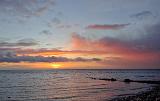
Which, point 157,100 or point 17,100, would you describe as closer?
point 157,100

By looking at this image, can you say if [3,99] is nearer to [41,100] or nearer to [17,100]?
[17,100]

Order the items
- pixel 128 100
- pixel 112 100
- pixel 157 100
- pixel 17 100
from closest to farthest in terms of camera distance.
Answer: pixel 157 100, pixel 128 100, pixel 112 100, pixel 17 100

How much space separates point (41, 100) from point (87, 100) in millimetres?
8040

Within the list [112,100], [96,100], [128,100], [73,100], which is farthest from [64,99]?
[128,100]

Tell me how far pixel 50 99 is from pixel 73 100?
4269mm

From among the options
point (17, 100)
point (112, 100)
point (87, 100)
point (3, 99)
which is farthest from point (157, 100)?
point (3, 99)

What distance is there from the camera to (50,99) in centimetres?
4109

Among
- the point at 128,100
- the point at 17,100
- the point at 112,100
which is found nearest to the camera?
the point at 128,100

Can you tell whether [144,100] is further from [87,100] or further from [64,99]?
[64,99]

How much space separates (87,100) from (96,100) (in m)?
1.58

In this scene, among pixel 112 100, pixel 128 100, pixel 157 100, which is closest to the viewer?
pixel 157 100

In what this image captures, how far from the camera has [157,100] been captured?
30469 mm

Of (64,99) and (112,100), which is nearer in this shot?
(112,100)

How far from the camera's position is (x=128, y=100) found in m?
34.6
